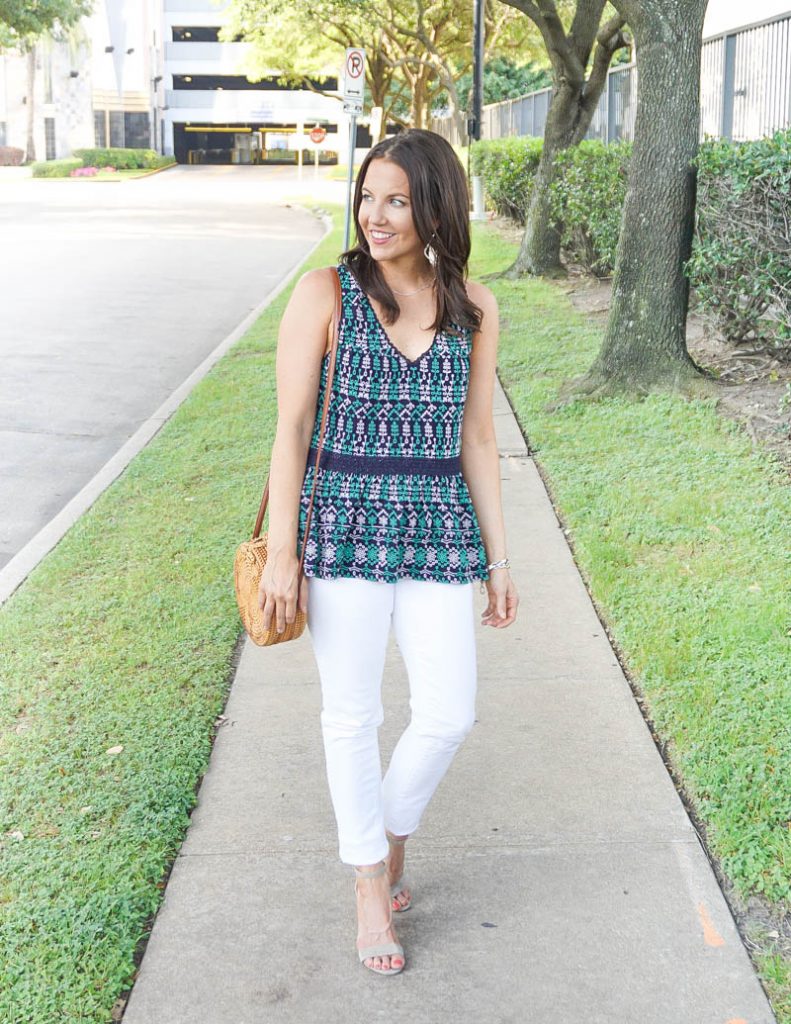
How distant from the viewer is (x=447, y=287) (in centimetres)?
292

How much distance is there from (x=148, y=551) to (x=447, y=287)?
3666mm

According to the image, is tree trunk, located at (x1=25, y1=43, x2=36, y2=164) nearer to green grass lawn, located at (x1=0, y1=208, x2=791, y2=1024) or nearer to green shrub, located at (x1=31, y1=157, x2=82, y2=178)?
green shrub, located at (x1=31, y1=157, x2=82, y2=178)

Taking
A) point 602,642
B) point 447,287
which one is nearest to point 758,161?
point 602,642

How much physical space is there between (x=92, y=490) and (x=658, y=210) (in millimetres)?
4223

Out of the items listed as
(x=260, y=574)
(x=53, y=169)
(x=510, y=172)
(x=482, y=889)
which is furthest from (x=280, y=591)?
(x=53, y=169)

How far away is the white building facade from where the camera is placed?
69062 mm

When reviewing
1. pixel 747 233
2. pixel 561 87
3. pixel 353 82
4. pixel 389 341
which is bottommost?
pixel 389 341

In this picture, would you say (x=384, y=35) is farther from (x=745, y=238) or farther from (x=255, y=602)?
(x=255, y=602)

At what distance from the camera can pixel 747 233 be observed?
8328 mm

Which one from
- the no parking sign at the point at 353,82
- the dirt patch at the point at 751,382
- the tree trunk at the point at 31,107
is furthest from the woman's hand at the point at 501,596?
the tree trunk at the point at 31,107

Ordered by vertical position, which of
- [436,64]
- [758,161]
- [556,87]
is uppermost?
[436,64]

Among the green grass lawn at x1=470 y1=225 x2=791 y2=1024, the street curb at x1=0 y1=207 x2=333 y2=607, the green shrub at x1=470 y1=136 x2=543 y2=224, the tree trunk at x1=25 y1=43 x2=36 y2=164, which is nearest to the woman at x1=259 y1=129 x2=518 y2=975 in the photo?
the green grass lawn at x1=470 y1=225 x2=791 y2=1024

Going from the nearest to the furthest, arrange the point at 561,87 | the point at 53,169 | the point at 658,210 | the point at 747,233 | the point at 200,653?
1. the point at 200,653
2. the point at 747,233
3. the point at 658,210
4. the point at 561,87
5. the point at 53,169

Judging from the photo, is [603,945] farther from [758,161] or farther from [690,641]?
[758,161]
